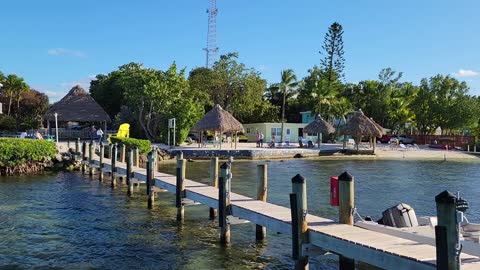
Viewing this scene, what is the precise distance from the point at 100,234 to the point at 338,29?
60.7 m

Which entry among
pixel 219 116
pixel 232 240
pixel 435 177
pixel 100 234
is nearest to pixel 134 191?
pixel 100 234

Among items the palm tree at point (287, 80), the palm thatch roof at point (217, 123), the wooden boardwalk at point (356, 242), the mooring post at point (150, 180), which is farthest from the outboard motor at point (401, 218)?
the palm tree at point (287, 80)

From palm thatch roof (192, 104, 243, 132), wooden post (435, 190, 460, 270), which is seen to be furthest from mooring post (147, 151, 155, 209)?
palm thatch roof (192, 104, 243, 132)

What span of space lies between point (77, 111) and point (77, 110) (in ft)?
A: 0.47

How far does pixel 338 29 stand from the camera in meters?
69.0

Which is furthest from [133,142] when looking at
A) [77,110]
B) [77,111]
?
[77,110]

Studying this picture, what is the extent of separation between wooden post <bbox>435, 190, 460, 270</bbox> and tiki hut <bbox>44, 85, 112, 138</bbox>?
153ft

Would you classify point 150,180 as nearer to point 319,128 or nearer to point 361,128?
point 361,128

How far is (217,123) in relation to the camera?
145ft

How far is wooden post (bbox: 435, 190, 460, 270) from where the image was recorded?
630cm

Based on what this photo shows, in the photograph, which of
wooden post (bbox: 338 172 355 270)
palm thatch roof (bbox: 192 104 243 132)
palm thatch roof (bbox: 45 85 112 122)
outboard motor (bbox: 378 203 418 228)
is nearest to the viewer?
wooden post (bbox: 338 172 355 270)

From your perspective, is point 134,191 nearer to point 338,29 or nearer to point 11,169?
point 11,169

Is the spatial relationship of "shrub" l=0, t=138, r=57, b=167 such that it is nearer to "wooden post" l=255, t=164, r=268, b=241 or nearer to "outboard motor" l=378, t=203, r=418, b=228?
"wooden post" l=255, t=164, r=268, b=241

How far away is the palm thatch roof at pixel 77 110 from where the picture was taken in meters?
49.2
